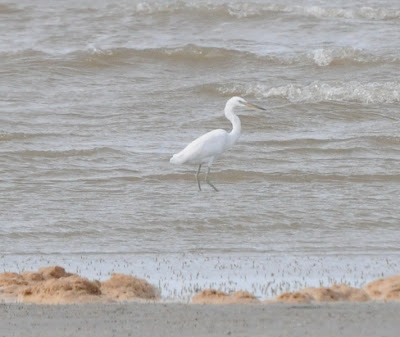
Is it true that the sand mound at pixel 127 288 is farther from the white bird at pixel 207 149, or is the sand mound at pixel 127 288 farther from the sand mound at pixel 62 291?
the white bird at pixel 207 149

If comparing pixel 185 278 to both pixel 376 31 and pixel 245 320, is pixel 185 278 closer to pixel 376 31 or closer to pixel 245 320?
pixel 245 320

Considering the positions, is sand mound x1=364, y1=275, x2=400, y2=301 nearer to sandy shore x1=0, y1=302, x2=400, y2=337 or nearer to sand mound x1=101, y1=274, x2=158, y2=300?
sandy shore x1=0, y1=302, x2=400, y2=337

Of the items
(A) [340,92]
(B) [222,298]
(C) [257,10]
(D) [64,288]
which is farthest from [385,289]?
(C) [257,10]

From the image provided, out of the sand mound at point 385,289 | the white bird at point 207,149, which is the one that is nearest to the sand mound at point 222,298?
the sand mound at point 385,289

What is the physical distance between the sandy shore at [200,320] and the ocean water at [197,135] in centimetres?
100

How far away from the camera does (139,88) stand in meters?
18.8

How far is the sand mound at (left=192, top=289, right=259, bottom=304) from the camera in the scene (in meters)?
6.52

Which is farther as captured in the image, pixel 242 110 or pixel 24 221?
pixel 242 110

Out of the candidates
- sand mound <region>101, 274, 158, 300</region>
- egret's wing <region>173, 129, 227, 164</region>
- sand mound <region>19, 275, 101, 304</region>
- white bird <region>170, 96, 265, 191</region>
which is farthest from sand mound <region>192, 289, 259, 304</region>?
egret's wing <region>173, 129, 227, 164</region>

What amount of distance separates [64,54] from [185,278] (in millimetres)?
13573

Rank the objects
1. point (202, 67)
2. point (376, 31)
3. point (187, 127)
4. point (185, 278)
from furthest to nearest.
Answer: point (376, 31) → point (202, 67) → point (187, 127) → point (185, 278)

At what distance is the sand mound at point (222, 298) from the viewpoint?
6.52 metres

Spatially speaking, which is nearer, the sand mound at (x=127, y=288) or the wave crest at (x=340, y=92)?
the sand mound at (x=127, y=288)

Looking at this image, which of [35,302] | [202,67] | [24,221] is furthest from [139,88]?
[35,302]
